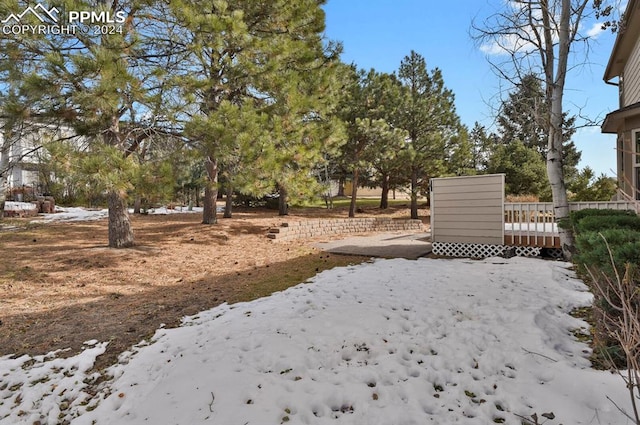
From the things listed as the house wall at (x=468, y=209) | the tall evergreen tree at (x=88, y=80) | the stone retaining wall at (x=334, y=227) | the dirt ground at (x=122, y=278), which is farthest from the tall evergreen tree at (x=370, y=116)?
the tall evergreen tree at (x=88, y=80)

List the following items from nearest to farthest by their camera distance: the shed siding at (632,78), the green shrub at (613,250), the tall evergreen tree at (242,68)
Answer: the green shrub at (613,250) < the tall evergreen tree at (242,68) < the shed siding at (632,78)

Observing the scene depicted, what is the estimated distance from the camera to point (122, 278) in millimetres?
6141

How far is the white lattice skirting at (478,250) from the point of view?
25.3ft

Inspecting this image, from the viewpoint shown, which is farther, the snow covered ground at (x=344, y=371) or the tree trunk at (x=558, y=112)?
the tree trunk at (x=558, y=112)

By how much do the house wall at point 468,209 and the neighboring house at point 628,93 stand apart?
213cm

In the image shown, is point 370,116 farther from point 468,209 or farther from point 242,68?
point 468,209

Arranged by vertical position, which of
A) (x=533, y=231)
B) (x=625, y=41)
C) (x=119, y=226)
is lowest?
(x=533, y=231)

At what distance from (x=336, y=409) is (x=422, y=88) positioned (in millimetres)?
18043

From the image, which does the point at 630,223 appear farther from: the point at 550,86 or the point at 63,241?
the point at 63,241

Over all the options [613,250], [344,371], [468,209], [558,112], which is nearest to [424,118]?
[468,209]

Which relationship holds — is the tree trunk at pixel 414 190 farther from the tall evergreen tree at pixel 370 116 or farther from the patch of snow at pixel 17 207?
the patch of snow at pixel 17 207

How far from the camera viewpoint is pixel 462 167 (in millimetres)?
18391

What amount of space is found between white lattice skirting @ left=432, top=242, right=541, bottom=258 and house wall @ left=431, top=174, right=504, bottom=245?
3.8 inches

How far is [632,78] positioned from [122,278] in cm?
1238
